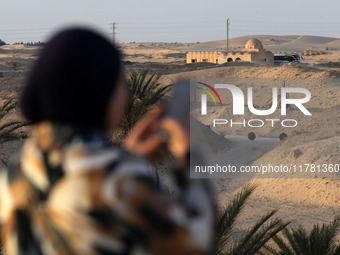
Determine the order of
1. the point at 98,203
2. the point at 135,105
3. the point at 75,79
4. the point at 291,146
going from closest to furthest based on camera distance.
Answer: the point at 98,203, the point at 75,79, the point at 135,105, the point at 291,146

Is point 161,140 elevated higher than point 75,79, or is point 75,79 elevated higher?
point 75,79

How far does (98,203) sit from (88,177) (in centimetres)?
6

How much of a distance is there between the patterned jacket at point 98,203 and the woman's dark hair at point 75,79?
42mm

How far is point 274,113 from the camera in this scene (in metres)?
26.4

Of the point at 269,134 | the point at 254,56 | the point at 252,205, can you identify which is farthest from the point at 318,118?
the point at 254,56

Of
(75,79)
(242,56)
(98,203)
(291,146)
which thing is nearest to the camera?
(98,203)

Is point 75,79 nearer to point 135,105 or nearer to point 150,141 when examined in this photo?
point 150,141

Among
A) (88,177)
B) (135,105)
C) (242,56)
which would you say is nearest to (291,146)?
(135,105)

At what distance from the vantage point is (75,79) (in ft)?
4.71

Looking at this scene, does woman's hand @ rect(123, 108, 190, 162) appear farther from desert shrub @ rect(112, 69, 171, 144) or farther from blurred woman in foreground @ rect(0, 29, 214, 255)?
desert shrub @ rect(112, 69, 171, 144)

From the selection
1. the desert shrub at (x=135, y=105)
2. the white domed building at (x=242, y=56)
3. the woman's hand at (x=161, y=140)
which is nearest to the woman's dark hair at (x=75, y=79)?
the woman's hand at (x=161, y=140)

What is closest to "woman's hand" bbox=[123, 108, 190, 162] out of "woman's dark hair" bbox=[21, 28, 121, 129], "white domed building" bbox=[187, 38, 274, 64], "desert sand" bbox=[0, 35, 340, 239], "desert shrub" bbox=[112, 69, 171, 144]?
"woman's dark hair" bbox=[21, 28, 121, 129]

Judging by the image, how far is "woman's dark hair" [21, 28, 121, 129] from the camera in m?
1.44

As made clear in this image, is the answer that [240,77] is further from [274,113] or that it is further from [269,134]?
[269,134]
